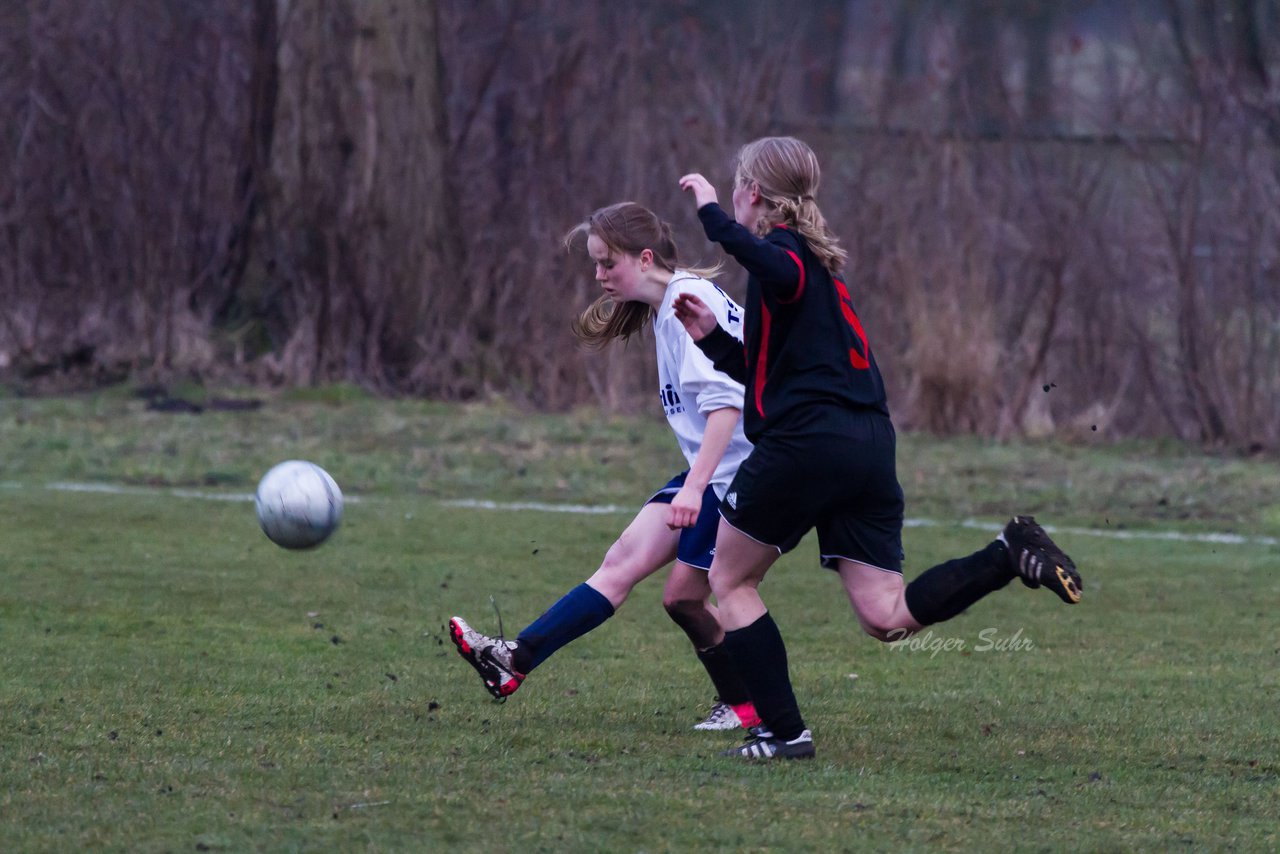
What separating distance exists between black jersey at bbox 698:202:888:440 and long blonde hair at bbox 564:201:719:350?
62 cm

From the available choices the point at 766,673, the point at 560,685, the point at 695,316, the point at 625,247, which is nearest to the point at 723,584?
the point at 766,673

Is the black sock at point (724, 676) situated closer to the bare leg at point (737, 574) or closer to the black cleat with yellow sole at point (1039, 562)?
the bare leg at point (737, 574)

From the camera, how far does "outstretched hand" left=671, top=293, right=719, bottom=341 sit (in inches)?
191

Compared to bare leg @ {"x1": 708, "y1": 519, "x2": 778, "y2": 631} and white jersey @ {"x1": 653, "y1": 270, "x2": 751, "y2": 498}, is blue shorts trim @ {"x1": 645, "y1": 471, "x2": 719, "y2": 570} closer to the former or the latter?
white jersey @ {"x1": 653, "y1": 270, "x2": 751, "y2": 498}

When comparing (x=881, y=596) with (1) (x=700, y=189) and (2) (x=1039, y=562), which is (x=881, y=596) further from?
(1) (x=700, y=189)

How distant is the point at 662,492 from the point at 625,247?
775 mm

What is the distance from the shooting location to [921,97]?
15758 millimetres

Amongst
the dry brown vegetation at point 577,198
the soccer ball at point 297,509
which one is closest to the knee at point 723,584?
the soccer ball at point 297,509

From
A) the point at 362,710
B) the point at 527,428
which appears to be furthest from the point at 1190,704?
the point at 527,428

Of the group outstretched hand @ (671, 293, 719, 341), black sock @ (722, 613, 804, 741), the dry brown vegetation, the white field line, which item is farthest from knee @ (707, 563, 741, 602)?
the dry brown vegetation

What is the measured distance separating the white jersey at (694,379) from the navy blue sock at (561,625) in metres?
0.52

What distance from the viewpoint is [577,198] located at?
1580 cm

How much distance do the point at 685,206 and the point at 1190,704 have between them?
10209 mm

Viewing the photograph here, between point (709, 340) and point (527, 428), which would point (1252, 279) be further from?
point (709, 340)
